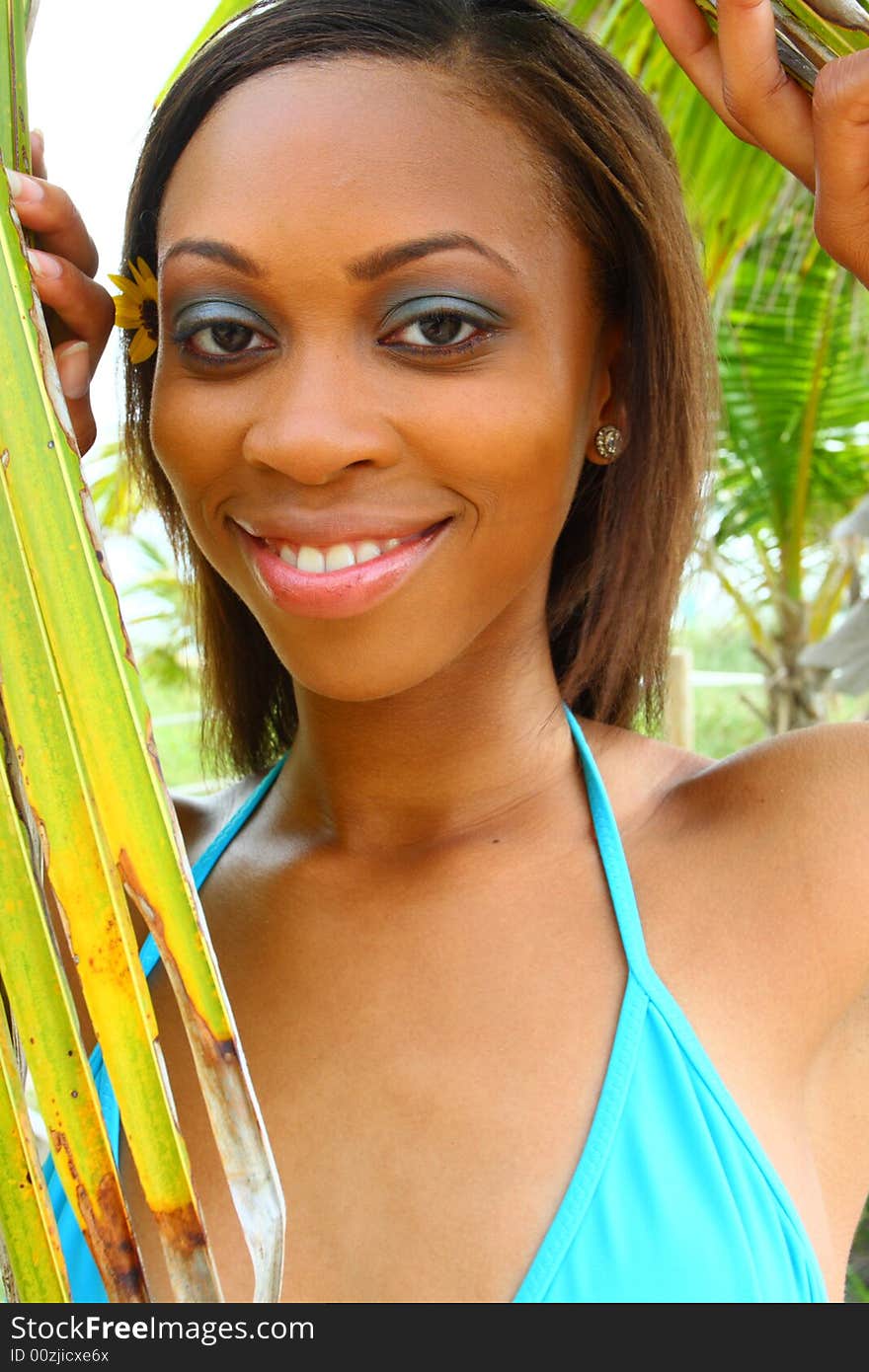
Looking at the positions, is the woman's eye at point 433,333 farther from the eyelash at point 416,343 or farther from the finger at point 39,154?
the finger at point 39,154

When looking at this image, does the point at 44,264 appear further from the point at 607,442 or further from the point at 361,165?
the point at 607,442

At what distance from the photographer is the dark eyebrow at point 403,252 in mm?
1135

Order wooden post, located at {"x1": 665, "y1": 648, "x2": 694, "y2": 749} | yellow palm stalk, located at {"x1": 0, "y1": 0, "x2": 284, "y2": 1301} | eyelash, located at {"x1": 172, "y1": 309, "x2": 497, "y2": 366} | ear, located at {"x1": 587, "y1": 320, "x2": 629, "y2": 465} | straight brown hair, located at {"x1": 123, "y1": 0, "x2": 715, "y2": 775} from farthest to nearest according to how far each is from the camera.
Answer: wooden post, located at {"x1": 665, "y1": 648, "x2": 694, "y2": 749} < ear, located at {"x1": 587, "y1": 320, "x2": 629, "y2": 465} < straight brown hair, located at {"x1": 123, "y1": 0, "x2": 715, "y2": 775} < eyelash, located at {"x1": 172, "y1": 309, "x2": 497, "y2": 366} < yellow palm stalk, located at {"x1": 0, "y1": 0, "x2": 284, "y2": 1301}

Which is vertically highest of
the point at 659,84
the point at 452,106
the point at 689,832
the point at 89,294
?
the point at 659,84

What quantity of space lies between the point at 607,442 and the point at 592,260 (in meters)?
0.19

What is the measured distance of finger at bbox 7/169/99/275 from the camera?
1045 millimetres

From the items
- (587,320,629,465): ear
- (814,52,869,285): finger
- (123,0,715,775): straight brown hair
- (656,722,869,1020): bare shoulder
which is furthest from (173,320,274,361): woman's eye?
(656,722,869,1020): bare shoulder

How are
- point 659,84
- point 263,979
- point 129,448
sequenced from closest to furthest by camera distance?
point 263,979
point 129,448
point 659,84

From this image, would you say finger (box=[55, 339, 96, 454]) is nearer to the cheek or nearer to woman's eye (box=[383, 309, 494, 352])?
the cheek

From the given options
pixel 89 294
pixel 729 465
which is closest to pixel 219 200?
pixel 89 294
